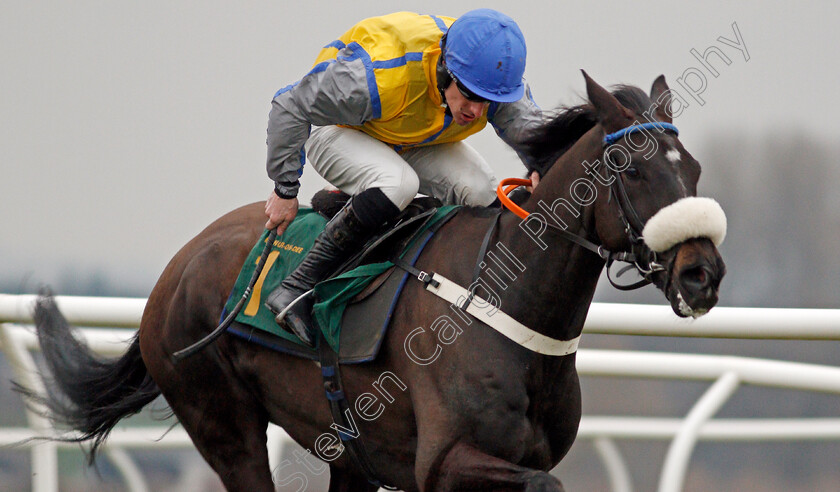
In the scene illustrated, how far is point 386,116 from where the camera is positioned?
275 cm

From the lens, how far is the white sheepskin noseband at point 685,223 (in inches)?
79.1

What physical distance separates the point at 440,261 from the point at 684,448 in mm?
1658

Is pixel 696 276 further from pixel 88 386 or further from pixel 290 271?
pixel 88 386

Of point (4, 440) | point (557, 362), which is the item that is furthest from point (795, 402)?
point (4, 440)

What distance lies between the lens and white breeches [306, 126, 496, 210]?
9.15 ft

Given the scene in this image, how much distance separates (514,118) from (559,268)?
27.4 inches

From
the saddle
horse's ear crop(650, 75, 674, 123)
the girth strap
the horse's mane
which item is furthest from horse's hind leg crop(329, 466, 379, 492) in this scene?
horse's ear crop(650, 75, 674, 123)

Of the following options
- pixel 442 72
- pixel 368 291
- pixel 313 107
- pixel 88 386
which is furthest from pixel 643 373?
pixel 88 386

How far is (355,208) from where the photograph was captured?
2744 millimetres

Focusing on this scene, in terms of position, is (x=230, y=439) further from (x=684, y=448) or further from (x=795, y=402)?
(x=795, y=402)

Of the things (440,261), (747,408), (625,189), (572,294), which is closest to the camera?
(625,189)

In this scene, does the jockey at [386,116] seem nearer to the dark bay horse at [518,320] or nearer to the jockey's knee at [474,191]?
the jockey's knee at [474,191]

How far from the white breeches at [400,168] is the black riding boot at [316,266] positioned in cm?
13

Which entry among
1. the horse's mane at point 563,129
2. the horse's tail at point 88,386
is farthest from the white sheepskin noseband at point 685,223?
the horse's tail at point 88,386
